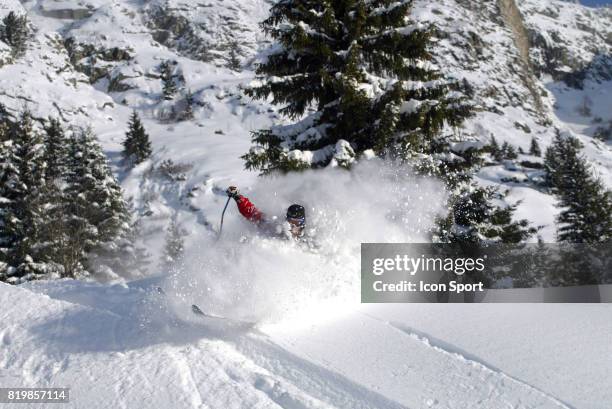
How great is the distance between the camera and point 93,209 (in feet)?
78.6

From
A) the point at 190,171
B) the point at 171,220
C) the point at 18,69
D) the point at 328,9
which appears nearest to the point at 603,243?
the point at 328,9

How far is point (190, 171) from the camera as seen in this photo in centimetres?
5156

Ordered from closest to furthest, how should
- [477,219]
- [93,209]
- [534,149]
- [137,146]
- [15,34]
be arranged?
[477,219] < [93,209] < [137,146] < [15,34] < [534,149]

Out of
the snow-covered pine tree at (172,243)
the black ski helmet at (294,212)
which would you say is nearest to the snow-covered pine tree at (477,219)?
the black ski helmet at (294,212)

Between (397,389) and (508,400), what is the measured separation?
3.28 feet

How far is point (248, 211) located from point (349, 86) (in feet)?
12.7

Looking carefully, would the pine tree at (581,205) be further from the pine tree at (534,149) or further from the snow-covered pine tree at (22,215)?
the pine tree at (534,149)

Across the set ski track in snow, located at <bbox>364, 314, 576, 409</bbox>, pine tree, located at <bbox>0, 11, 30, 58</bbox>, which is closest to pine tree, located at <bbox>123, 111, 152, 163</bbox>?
pine tree, located at <bbox>0, 11, 30, 58</bbox>

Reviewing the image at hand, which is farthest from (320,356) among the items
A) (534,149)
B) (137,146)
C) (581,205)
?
(534,149)

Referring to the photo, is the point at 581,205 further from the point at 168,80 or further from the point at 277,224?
the point at 168,80

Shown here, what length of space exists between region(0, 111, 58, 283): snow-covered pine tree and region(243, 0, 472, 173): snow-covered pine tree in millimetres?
12758

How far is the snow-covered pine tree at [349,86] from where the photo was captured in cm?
1019

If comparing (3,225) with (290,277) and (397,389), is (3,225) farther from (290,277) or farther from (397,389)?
(397,389)

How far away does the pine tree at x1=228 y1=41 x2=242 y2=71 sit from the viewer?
361 ft
